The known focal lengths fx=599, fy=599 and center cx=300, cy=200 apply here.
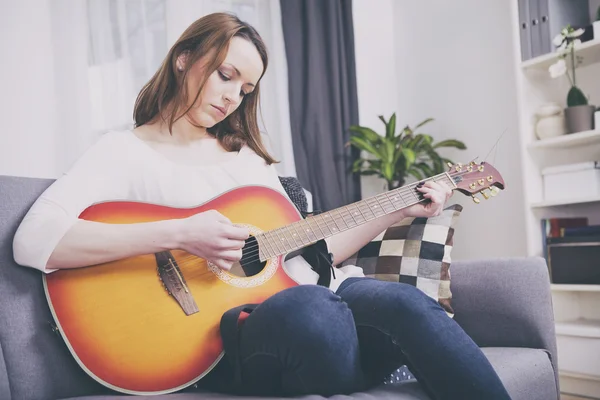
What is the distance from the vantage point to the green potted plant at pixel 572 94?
7.77 feet

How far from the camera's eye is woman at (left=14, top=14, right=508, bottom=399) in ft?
2.98

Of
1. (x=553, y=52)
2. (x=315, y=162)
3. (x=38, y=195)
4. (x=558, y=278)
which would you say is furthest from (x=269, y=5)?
(x=38, y=195)

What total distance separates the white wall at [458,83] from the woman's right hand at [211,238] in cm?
204

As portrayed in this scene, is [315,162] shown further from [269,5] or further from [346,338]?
[346,338]

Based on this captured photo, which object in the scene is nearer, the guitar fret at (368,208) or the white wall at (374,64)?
the guitar fret at (368,208)

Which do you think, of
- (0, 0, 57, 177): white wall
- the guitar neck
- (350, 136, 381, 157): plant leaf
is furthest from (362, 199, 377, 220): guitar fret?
(350, 136, 381, 157): plant leaf

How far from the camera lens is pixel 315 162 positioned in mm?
3016

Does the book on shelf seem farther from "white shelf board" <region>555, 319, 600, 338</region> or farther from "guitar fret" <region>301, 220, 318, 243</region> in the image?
"guitar fret" <region>301, 220, 318, 243</region>

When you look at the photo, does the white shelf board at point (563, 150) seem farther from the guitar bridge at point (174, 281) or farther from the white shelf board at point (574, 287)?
the guitar bridge at point (174, 281)

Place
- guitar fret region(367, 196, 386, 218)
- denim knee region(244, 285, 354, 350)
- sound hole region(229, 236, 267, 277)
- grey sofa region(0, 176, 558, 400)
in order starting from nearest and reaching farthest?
denim knee region(244, 285, 354, 350), grey sofa region(0, 176, 558, 400), sound hole region(229, 236, 267, 277), guitar fret region(367, 196, 386, 218)

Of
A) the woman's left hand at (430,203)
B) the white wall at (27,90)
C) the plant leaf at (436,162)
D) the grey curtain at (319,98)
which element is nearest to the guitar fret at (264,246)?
the woman's left hand at (430,203)

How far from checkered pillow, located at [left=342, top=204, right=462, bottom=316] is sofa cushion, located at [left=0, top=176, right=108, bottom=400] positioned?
29.8 inches

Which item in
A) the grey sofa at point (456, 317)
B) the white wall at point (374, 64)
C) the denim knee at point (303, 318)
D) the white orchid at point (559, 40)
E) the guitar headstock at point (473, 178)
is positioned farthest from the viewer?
the white wall at point (374, 64)

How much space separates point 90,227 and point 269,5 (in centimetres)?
223
